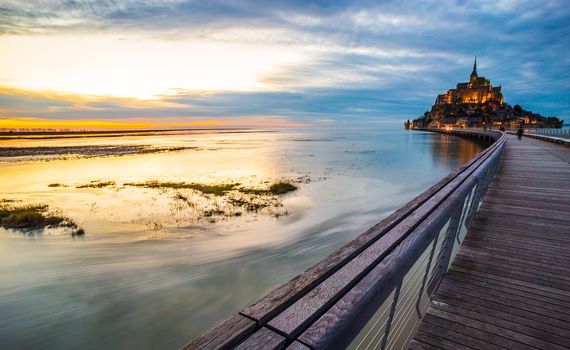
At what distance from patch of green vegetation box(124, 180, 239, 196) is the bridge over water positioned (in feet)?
44.3

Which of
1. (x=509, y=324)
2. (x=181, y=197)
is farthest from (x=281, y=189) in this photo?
(x=509, y=324)

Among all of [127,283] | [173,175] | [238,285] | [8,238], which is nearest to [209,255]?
[238,285]

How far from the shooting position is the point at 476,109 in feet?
490

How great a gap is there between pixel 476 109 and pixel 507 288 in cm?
17968

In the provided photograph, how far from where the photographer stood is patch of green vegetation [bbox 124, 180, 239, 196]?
56.3 feet

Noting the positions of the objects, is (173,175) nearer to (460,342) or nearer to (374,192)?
(374,192)

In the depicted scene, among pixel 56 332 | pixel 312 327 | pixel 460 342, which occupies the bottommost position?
pixel 56 332

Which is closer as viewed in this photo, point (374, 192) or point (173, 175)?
point (374, 192)

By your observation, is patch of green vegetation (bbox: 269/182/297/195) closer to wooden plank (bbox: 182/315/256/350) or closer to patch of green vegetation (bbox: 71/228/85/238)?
patch of green vegetation (bbox: 71/228/85/238)

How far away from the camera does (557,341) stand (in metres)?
2.50

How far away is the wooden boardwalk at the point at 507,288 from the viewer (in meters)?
2.56

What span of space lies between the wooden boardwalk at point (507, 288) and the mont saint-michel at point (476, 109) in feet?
496

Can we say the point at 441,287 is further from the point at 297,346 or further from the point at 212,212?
the point at 212,212

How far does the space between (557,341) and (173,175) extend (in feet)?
81.5
